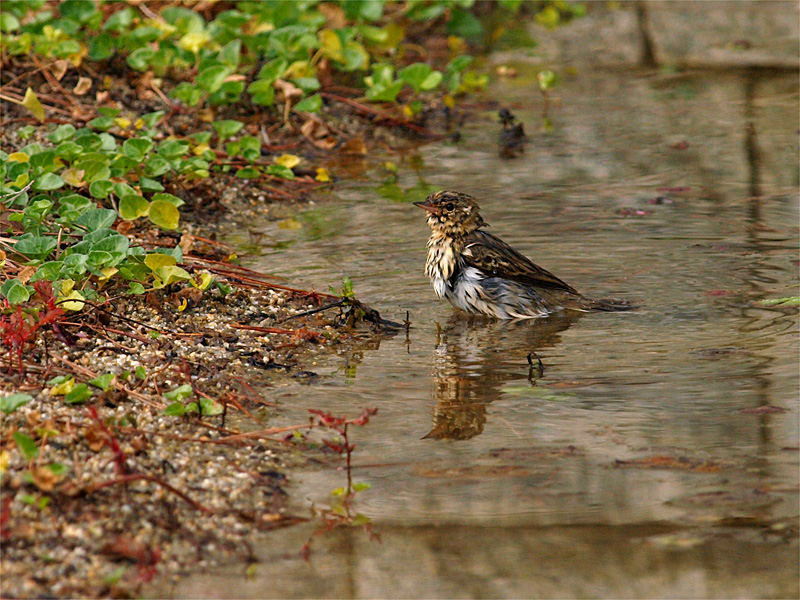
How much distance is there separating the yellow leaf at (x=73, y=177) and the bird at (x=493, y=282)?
2.20 metres

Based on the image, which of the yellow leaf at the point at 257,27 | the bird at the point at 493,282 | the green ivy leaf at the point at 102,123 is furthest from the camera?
the yellow leaf at the point at 257,27

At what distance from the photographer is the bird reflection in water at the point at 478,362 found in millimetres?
4805

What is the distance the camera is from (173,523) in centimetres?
375

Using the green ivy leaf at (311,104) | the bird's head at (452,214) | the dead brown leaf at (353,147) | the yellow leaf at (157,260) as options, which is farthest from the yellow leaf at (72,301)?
the dead brown leaf at (353,147)

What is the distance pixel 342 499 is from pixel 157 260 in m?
2.19

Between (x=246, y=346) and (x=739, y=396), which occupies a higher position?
(x=739, y=396)

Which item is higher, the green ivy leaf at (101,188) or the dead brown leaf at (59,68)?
the dead brown leaf at (59,68)

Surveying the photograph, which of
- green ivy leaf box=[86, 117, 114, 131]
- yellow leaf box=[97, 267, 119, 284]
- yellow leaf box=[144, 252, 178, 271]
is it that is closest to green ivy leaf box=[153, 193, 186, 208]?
green ivy leaf box=[86, 117, 114, 131]

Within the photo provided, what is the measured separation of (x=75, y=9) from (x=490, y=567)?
706cm

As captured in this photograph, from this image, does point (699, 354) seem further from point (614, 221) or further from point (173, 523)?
point (173, 523)

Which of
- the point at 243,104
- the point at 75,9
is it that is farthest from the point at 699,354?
the point at 75,9

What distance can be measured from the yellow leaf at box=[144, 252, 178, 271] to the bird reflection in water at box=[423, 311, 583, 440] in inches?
56.9

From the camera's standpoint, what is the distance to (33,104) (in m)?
7.94

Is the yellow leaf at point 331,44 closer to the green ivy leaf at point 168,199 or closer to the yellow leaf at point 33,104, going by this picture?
the yellow leaf at point 33,104
